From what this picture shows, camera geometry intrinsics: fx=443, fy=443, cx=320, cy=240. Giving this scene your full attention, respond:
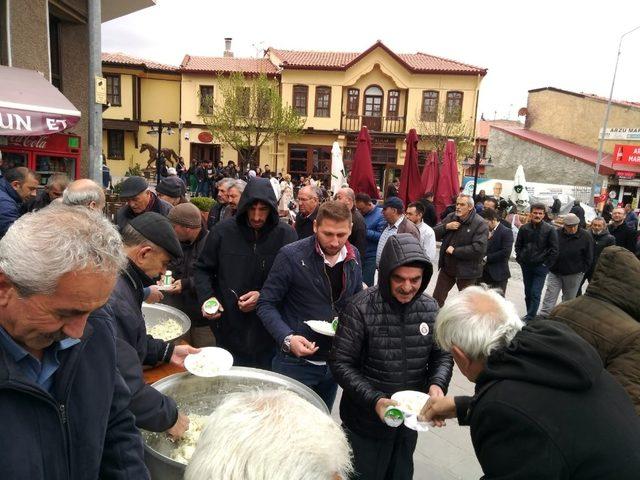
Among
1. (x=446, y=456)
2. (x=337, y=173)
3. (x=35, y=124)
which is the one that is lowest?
(x=446, y=456)

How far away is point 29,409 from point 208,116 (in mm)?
31902

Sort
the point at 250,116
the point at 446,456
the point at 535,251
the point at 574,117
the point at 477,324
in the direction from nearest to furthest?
the point at 477,324 → the point at 446,456 → the point at 535,251 → the point at 250,116 → the point at 574,117

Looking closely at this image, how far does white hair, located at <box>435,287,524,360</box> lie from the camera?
72.2 inches

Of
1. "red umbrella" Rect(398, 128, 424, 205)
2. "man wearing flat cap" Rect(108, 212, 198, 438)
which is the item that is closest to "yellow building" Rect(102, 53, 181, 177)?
"red umbrella" Rect(398, 128, 424, 205)

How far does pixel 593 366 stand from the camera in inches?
59.1

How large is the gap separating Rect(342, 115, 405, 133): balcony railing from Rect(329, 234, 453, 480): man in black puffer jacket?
96.9 feet

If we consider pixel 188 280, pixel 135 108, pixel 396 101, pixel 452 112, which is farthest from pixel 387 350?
pixel 135 108

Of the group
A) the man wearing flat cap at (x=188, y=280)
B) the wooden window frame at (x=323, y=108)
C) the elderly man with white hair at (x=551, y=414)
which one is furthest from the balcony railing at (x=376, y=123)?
the elderly man with white hair at (x=551, y=414)

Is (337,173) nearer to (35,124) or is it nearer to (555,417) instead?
(35,124)

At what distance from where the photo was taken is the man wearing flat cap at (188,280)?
12.9 feet

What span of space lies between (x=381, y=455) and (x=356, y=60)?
101ft

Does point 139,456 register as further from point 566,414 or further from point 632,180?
point 632,180

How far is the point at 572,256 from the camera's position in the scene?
731cm

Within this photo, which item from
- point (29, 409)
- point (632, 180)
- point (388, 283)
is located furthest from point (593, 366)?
point (632, 180)
